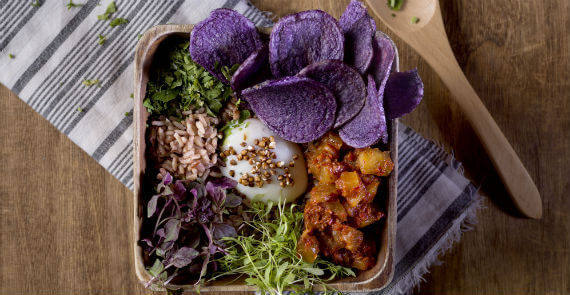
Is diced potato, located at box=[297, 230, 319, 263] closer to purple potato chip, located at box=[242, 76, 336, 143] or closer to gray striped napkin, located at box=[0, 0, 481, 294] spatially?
purple potato chip, located at box=[242, 76, 336, 143]

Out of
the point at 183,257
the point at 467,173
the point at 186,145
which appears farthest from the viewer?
the point at 467,173

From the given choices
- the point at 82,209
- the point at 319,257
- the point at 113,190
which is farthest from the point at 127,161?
the point at 319,257

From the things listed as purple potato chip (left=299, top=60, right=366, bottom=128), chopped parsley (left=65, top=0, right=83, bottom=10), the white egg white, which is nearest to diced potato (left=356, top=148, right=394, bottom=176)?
purple potato chip (left=299, top=60, right=366, bottom=128)

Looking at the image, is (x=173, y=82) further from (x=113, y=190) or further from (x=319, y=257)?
(x=319, y=257)

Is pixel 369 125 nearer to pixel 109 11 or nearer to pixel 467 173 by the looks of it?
pixel 467 173

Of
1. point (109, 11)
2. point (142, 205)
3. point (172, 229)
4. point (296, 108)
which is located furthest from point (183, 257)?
point (109, 11)

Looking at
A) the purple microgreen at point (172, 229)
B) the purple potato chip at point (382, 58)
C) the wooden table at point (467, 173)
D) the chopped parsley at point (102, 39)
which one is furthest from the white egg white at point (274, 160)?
the chopped parsley at point (102, 39)
